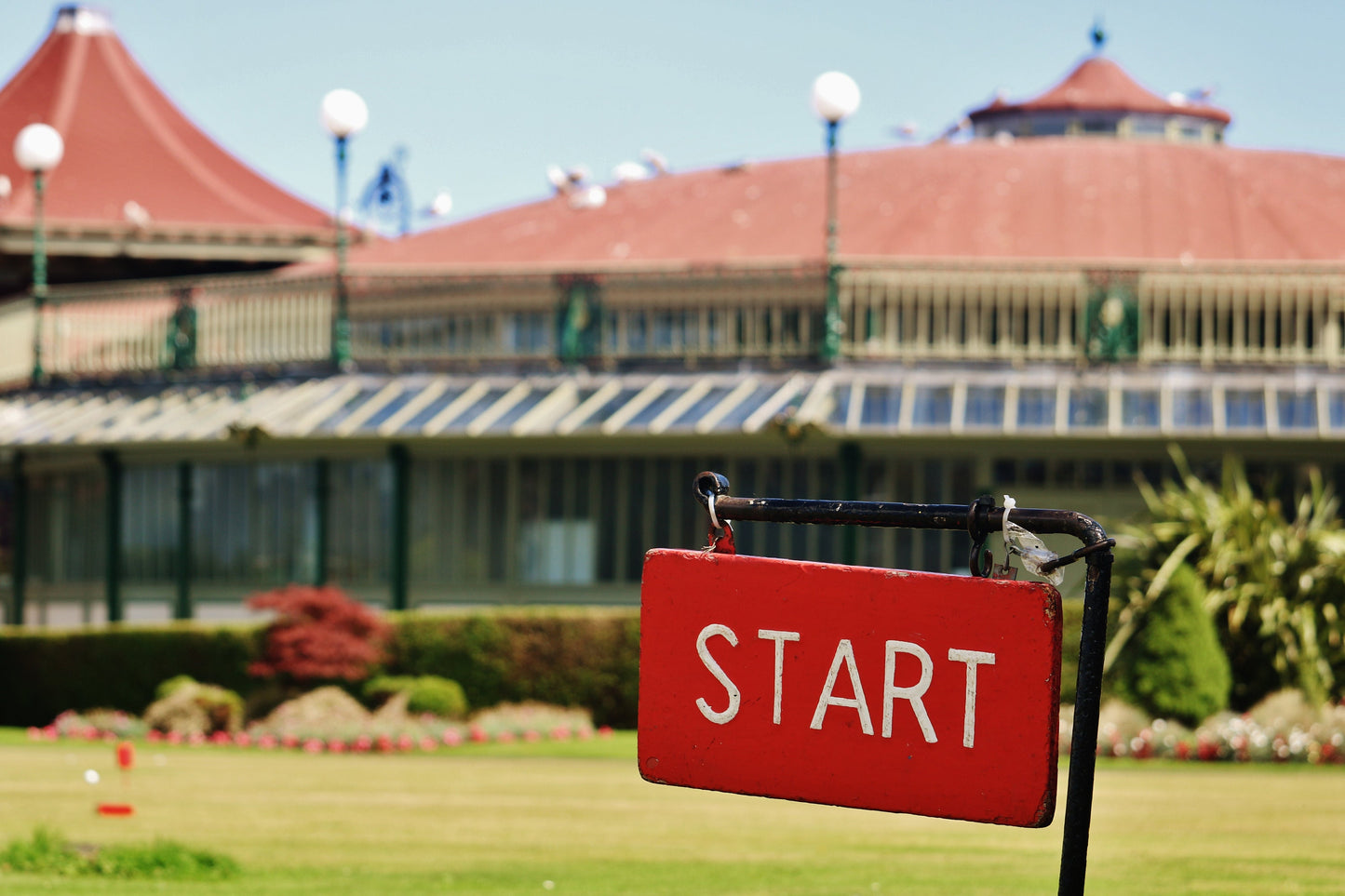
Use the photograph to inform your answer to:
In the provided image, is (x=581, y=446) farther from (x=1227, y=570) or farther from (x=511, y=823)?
(x=511, y=823)

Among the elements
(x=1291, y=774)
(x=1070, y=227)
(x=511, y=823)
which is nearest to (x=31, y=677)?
(x=511, y=823)

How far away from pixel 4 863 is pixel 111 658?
13453 millimetres

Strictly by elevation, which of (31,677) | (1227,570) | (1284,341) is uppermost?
(1284,341)

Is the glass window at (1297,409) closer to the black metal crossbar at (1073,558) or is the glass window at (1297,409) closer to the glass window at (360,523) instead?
the glass window at (360,523)

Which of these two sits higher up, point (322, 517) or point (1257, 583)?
point (322, 517)

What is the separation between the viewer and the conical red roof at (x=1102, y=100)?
→ 40906 mm

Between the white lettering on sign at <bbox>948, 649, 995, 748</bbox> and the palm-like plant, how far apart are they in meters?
17.1

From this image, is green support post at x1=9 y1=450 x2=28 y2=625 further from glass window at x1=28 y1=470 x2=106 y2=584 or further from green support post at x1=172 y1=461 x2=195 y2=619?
green support post at x1=172 y1=461 x2=195 y2=619

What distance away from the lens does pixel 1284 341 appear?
2658 cm

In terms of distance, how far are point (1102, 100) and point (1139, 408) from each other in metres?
18.4

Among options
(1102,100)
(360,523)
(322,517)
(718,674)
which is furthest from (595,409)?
(718,674)

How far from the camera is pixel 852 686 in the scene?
3771mm

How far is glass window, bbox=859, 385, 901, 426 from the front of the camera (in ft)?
79.2

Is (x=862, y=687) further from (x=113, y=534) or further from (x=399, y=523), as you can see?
(x=113, y=534)
